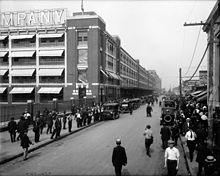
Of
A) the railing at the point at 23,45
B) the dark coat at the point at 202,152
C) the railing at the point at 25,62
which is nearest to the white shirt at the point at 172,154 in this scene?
the dark coat at the point at 202,152

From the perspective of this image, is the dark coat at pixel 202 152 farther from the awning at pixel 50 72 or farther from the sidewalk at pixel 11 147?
the awning at pixel 50 72

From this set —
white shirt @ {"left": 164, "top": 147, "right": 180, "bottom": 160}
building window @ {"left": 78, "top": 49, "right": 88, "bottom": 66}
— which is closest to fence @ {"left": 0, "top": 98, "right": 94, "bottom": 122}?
building window @ {"left": 78, "top": 49, "right": 88, "bottom": 66}

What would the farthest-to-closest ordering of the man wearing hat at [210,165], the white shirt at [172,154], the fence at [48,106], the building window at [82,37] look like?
the building window at [82,37], the fence at [48,106], the white shirt at [172,154], the man wearing hat at [210,165]

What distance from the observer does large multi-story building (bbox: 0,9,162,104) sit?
45.7 meters

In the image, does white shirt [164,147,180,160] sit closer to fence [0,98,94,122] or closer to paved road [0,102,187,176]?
paved road [0,102,187,176]

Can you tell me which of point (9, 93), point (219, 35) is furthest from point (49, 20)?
point (219, 35)

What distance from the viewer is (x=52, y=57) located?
156 feet

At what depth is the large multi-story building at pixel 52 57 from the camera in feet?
150

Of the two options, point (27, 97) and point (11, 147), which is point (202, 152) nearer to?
point (11, 147)

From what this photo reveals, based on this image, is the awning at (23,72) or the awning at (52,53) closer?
the awning at (52,53)

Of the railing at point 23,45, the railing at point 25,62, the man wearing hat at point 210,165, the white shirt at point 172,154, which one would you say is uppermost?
the railing at point 23,45

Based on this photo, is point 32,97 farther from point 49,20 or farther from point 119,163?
point 119,163

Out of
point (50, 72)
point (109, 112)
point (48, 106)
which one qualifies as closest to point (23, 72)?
point (50, 72)

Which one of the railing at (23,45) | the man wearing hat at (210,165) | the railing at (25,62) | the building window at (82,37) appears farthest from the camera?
the railing at (25,62)
